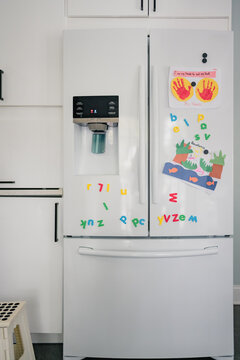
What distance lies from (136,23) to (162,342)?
68.5 inches

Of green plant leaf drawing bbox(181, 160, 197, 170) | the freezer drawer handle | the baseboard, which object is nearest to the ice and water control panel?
green plant leaf drawing bbox(181, 160, 197, 170)

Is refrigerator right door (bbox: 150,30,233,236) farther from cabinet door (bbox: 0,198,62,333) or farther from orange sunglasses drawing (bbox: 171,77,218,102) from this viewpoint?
cabinet door (bbox: 0,198,62,333)

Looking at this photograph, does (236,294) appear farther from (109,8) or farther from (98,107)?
(109,8)

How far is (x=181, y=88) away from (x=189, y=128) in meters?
0.21

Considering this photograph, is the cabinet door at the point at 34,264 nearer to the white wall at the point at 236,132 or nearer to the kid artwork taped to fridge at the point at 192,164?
the kid artwork taped to fridge at the point at 192,164

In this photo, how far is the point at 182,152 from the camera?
5.47 ft

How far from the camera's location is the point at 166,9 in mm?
1756

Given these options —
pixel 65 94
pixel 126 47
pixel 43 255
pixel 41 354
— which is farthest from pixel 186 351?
pixel 126 47

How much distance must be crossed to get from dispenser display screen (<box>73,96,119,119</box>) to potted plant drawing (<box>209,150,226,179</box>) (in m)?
0.57

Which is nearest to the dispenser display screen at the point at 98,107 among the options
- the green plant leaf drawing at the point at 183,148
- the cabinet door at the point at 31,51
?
the cabinet door at the point at 31,51

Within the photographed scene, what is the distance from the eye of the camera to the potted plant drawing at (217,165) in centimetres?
167

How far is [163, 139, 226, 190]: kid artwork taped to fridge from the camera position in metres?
1.67

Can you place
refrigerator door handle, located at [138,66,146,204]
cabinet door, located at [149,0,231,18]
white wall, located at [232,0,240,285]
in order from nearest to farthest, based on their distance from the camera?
refrigerator door handle, located at [138,66,146,204] < cabinet door, located at [149,0,231,18] < white wall, located at [232,0,240,285]

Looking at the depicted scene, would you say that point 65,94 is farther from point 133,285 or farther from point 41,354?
point 41,354
